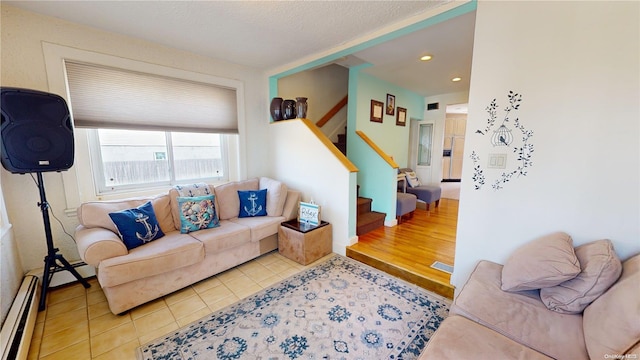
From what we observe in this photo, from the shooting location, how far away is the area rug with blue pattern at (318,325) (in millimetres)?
1559

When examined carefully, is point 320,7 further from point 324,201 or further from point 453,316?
point 453,316

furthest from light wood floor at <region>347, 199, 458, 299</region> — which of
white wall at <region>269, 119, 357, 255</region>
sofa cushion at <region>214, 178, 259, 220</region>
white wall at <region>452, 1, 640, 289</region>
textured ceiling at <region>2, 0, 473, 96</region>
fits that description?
textured ceiling at <region>2, 0, 473, 96</region>

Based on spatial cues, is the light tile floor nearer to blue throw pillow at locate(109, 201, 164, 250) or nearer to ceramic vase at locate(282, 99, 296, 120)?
blue throw pillow at locate(109, 201, 164, 250)

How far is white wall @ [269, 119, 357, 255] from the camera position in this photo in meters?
2.87

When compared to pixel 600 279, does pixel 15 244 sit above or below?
below

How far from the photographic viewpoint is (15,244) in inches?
79.9

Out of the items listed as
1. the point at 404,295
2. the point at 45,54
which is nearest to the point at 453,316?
the point at 404,295

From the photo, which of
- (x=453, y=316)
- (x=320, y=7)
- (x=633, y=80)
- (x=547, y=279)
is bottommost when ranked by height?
(x=453, y=316)

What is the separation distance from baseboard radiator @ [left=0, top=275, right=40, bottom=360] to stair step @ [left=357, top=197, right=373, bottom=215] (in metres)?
3.34

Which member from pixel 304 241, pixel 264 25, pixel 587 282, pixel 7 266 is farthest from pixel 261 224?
pixel 587 282

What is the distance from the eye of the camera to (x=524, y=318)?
1.25 m

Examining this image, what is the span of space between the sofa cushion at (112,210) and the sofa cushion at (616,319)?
124 inches

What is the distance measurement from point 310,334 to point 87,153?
2696mm

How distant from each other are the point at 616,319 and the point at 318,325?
156 cm
